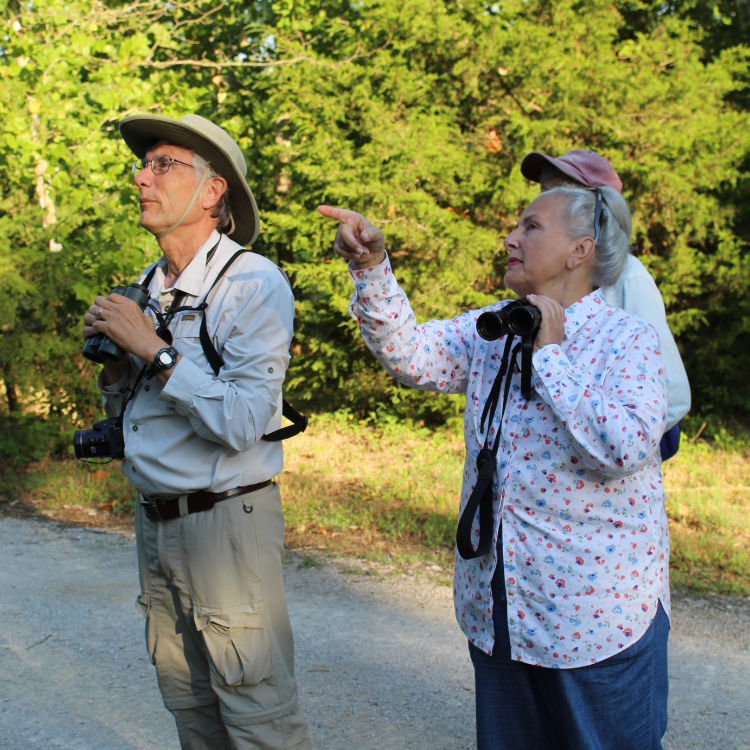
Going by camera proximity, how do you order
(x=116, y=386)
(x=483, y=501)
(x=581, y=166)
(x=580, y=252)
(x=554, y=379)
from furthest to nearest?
1. (x=581, y=166)
2. (x=116, y=386)
3. (x=580, y=252)
4. (x=483, y=501)
5. (x=554, y=379)

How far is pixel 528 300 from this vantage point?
1.92 meters

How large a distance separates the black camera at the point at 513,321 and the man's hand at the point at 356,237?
0.36 m

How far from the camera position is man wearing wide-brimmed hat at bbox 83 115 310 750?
225 centimetres

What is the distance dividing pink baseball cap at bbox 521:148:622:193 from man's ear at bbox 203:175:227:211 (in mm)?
1103

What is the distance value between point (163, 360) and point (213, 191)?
732 millimetres

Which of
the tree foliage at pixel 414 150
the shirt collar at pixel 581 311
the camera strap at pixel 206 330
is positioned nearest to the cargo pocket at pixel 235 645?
the camera strap at pixel 206 330

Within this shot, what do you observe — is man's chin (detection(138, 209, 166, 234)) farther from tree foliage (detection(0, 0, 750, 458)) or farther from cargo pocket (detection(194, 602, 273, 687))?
tree foliage (detection(0, 0, 750, 458))

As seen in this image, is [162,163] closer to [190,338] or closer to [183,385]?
[190,338]

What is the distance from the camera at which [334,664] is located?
12.4 ft

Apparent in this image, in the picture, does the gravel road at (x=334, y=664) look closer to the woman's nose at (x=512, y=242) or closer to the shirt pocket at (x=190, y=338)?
the shirt pocket at (x=190, y=338)

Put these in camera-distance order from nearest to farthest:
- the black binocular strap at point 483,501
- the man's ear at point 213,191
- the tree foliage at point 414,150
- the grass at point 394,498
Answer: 1. the black binocular strap at point 483,501
2. the man's ear at point 213,191
3. the grass at point 394,498
4. the tree foliage at point 414,150

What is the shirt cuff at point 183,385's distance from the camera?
2.18m

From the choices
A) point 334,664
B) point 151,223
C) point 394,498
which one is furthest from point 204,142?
point 394,498

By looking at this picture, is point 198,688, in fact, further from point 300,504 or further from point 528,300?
point 300,504
